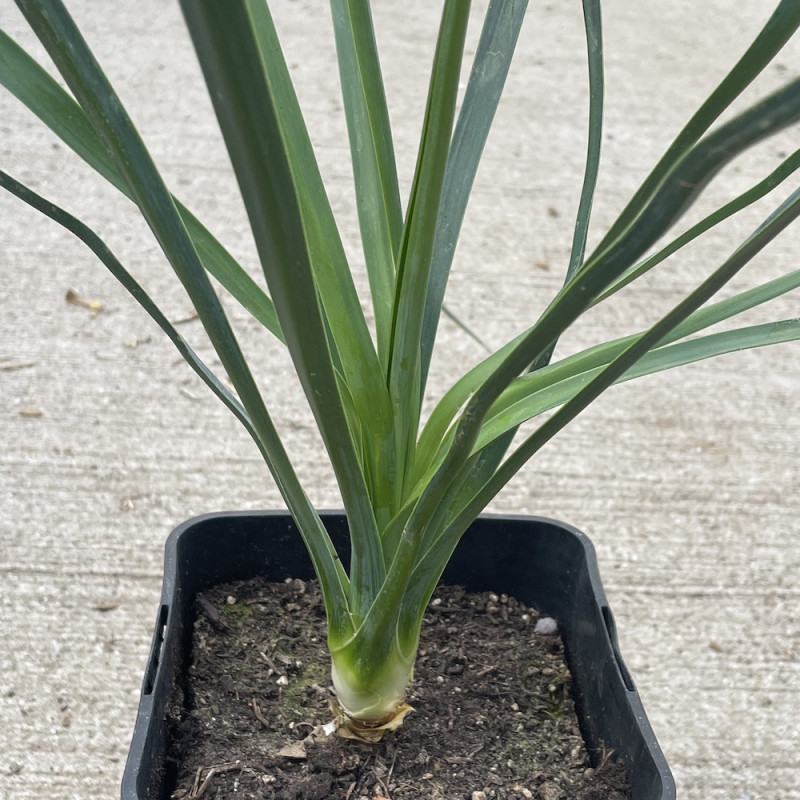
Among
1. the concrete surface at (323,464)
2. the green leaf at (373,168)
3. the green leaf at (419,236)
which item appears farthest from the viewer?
the concrete surface at (323,464)

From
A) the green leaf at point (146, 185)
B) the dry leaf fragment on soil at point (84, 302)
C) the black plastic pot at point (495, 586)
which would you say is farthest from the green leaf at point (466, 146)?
the dry leaf fragment on soil at point (84, 302)

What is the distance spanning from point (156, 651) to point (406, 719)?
0.17m

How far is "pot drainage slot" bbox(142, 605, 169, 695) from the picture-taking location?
0.53 m

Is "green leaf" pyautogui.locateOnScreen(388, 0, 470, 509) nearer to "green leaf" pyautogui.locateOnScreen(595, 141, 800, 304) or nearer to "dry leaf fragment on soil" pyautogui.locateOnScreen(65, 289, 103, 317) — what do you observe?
"green leaf" pyautogui.locateOnScreen(595, 141, 800, 304)

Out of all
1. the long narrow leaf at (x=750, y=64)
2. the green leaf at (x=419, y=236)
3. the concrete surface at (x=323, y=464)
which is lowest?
the concrete surface at (x=323, y=464)

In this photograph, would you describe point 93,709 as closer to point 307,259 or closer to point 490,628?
point 490,628

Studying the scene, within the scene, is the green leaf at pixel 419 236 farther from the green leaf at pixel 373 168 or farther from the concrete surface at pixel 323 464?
the concrete surface at pixel 323 464

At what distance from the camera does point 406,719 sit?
0.59 m

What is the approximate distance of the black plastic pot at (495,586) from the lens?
20.6 inches

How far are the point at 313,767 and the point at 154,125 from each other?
1.40 metres

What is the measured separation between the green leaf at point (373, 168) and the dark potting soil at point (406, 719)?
9.9 inches

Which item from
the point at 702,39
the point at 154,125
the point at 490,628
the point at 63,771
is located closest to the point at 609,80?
the point at 702,39

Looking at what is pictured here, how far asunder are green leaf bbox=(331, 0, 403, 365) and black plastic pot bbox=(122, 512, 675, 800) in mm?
213

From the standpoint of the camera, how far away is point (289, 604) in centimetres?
67
